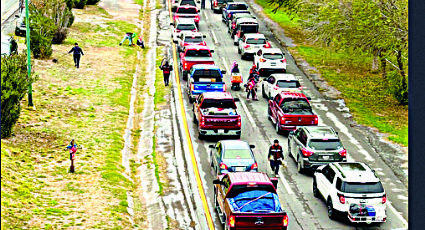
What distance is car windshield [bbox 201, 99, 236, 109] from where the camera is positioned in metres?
30.6

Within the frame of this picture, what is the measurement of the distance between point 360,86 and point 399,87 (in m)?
4.28

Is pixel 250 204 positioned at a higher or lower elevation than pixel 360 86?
higher

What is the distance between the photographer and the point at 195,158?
93.1ft

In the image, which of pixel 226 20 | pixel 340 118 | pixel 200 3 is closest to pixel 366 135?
pixel 340 118

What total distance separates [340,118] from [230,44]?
2208 cm

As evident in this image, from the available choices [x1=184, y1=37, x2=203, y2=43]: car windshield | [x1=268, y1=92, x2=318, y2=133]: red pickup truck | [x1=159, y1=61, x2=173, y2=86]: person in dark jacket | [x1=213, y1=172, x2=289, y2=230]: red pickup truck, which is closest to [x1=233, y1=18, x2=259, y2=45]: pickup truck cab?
[x1=184, y1=37, x2=203, y2=43]: car windshield

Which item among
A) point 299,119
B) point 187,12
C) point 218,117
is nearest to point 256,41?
point 187,12

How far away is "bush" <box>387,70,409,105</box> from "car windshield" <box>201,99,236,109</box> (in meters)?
12.0

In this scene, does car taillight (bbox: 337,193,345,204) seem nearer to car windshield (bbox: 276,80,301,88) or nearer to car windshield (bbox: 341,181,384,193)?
car windshield (bbox: 341,181,384,193)

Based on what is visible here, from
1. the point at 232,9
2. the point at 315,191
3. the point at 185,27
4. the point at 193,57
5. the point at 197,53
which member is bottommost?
the point at 315,191

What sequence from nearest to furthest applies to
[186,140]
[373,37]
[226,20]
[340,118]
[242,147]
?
[242,147]
[186,140]
[340,118]
[373,37]
[226,20]

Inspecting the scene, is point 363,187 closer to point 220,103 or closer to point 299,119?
point 299,119

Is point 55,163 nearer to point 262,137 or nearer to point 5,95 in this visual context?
point 5,95

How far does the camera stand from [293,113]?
1225 inches
